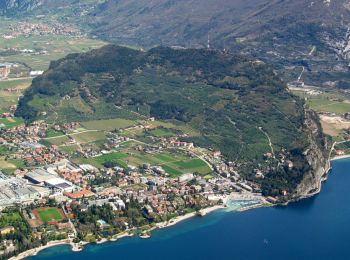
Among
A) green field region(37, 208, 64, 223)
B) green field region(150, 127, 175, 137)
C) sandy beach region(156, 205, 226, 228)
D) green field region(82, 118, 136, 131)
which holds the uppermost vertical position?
green field region(37, 208, 64, 223)

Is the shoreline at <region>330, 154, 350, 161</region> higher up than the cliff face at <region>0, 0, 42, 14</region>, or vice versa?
the cliff face at <region>0, 0, 42, 14</region>

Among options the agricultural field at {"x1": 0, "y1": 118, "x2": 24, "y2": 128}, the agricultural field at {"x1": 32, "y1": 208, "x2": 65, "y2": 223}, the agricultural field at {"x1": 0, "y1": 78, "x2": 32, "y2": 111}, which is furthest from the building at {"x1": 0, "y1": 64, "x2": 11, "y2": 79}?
the agricultural field at {"x1": 32, "y1": 208, "x2": 65, "y2": 223}

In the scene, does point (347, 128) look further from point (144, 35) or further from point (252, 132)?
point (144, 35)

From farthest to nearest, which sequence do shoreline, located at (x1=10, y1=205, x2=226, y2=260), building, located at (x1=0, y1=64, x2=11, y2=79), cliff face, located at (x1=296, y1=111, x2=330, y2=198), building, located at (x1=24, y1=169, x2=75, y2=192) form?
1. building, located at (x1=0, y1=64, x2=11, y2=79)
2. cliff face, located at (x1=296, y1=111, x2=330, y2=198)
3. building, located at (x1=24, y1=169, x2=75, y2=192)
4. shoreline, located at (x1=10, y1=205, x2=226, y2=260)

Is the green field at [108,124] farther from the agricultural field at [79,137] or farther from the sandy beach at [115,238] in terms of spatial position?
the sandy beach at [115,238]

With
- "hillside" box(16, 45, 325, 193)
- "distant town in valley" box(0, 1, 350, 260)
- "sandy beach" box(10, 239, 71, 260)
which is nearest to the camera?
"sandy beach" box(10, 239, 71, 260)

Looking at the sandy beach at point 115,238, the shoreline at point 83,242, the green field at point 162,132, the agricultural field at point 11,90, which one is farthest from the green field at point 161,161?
the agricultural field at point 11,90

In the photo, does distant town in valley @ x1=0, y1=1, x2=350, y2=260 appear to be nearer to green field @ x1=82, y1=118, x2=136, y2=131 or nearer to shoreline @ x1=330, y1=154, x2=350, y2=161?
green field @ x1=82, y1=118, x2=136, y2=131
